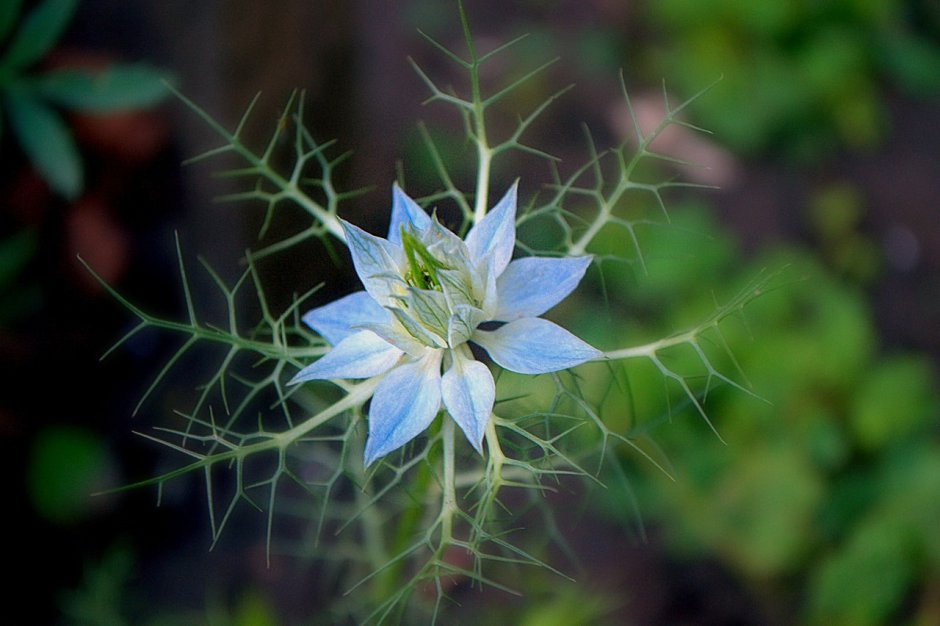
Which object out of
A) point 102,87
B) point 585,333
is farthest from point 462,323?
point 585,333

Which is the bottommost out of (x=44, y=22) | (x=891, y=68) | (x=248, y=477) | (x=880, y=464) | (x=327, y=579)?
(x=327, y=579)

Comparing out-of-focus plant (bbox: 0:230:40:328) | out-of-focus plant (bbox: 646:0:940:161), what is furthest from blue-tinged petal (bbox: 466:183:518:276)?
out-of-focus plant (bbox: 646:0:940:161)

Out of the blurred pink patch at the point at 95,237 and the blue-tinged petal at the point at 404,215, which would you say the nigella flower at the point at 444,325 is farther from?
the blurred pink patch at the point at 95,237

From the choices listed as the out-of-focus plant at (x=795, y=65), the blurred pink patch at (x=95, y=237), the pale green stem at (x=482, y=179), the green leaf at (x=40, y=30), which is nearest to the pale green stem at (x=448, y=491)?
the pale green stem at (x=482, y=179)

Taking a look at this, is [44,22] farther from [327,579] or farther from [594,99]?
[594,99]

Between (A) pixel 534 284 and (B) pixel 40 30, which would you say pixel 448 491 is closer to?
(A) pixel 534 284

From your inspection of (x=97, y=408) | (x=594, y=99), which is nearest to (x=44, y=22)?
(x=97, y=408)
